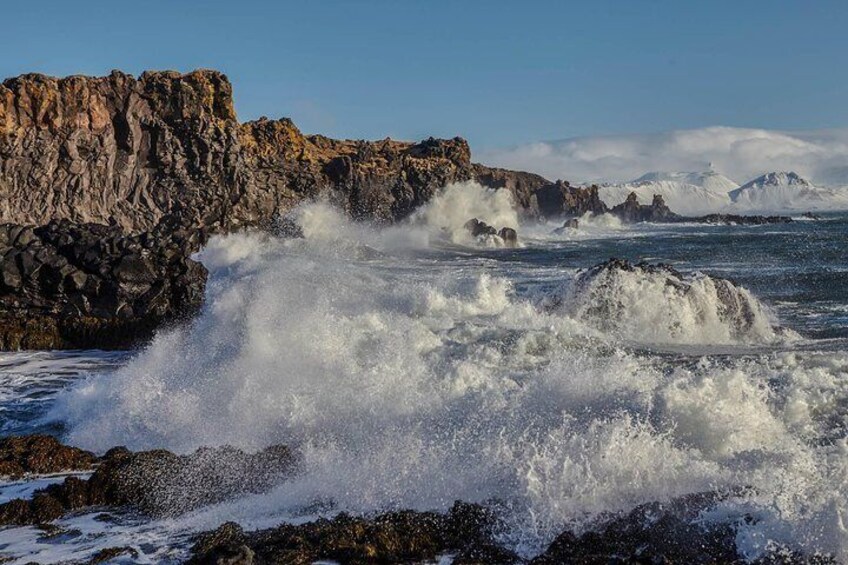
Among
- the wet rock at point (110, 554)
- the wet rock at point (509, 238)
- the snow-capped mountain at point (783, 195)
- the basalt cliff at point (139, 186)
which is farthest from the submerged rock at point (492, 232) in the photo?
the snow-capped mountain at point (783, 195)

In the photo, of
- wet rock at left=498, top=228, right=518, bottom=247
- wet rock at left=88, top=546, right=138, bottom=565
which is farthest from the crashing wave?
wet rock at left=498, top=228, right=518, bottom=247

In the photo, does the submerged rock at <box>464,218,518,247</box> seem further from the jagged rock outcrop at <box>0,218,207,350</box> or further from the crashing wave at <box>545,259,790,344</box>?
the crashing wave at <box>545,259,790,344</box>

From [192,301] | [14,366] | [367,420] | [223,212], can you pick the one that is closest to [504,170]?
[223,212]

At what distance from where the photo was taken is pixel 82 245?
21047 mm

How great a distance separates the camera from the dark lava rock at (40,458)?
339 inches

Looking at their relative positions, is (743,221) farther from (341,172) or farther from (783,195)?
(783,195)

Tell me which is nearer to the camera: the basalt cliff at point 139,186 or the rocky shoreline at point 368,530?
the rocky shoreline at point 368,530

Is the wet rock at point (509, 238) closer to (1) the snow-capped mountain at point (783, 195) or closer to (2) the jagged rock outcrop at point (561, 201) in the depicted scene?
(2) the jagged rock outcrop at point (561, 201)

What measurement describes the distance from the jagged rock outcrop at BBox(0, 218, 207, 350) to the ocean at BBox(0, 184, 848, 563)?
1122 millimetres

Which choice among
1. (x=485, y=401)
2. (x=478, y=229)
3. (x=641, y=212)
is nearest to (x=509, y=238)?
(x=478, y=229)

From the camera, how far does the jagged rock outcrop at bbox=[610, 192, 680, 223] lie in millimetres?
73438

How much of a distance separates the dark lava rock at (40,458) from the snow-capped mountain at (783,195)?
13646cm

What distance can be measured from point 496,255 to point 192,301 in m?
21.3

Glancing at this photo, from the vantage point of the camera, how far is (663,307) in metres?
14.6
